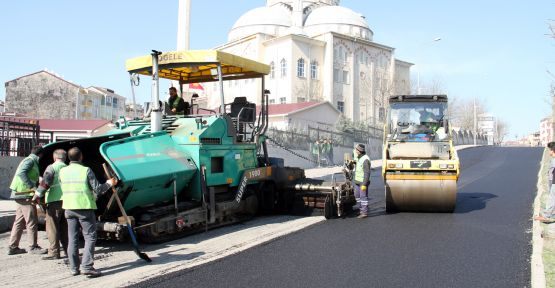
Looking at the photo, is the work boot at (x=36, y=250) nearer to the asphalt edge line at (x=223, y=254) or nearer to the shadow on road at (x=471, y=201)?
the asphalt edge line at (x=223, y=254)

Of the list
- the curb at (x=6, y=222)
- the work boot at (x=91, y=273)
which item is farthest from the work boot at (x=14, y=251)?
the curb at (x=6, y=222)

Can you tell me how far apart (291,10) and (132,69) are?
55659 millimetres

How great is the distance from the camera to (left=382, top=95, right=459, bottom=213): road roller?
9414mm

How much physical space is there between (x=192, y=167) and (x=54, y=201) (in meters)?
1.91

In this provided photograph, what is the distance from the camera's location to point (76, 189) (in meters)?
5.51

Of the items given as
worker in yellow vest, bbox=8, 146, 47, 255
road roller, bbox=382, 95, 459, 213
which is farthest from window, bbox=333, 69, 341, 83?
worker in yellow vest, bbox=8, 146, 47, 255

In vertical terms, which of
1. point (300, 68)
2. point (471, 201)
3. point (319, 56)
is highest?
point (319, 56)

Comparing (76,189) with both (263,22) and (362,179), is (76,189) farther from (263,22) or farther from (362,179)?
(263,22)

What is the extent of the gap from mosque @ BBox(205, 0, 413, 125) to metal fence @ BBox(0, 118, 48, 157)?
34.6 meters

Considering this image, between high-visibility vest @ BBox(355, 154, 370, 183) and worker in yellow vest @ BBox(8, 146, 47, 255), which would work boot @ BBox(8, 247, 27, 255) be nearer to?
worker in yellow vest @ BBox(8, 146, 47, 255)

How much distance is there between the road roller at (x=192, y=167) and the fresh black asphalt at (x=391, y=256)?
1.19 metres

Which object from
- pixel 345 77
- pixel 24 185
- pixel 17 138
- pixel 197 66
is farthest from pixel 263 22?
pixel 24 185

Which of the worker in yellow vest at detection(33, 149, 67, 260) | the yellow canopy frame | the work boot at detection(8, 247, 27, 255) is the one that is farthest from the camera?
the yellow canopy frame

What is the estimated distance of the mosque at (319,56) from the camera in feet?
170
